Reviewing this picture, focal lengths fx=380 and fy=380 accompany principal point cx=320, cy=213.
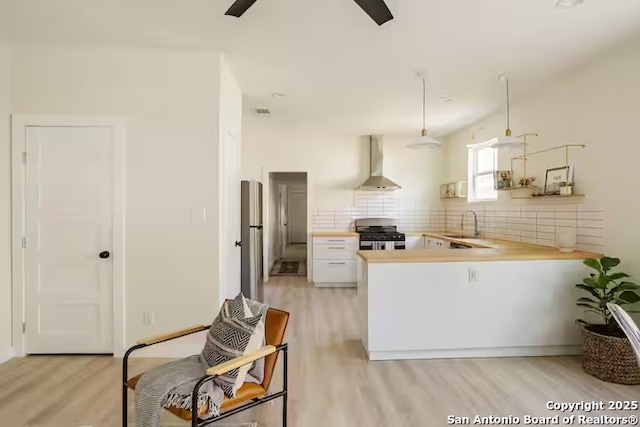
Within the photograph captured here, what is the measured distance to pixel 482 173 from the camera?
5.30m

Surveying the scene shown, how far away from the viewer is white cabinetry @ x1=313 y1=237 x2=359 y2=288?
5.88m

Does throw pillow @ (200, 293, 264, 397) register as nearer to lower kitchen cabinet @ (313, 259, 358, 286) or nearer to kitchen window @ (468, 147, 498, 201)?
lower kitchen cabinet @ (313, 259, 358, 286)

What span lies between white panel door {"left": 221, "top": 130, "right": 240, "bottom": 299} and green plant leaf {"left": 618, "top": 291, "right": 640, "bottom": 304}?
9.95 ft

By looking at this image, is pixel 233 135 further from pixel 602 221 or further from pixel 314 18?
pixel 602 221

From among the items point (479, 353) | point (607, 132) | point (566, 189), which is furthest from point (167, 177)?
point (607, 132)

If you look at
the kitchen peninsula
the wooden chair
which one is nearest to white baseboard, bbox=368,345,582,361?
the kitchen peninsula

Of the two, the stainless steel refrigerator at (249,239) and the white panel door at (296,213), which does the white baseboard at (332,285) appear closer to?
the stainless steel refrigerator at (249,239)

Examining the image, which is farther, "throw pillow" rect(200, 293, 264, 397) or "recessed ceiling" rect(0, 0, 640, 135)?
"recessed ceiling" rect(0, 0, 640, 135)

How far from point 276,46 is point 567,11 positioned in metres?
1.97

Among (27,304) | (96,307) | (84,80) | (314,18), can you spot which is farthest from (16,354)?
(314,18)

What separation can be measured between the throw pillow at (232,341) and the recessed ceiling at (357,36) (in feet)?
6.12

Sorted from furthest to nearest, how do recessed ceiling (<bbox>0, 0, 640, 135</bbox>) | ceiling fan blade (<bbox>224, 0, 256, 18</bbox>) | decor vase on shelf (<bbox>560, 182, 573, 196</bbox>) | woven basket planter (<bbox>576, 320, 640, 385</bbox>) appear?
decor vase on shelf (<bbox>560, 182, 573, 196</bbox>) < woven basket planter (<bbox>576, 320, 640, 385</bbox>) < recessed ceiling (<bbox>0, 0, 640, 135</bbox>) < ceiling fan blade (<bbox>224, 0, 256, 18</bbox>)

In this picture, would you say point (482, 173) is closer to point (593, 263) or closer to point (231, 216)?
point (593, 263)

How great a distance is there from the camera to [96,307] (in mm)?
3129
